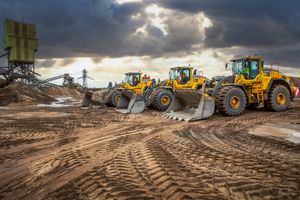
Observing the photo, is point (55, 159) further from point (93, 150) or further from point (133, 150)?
point (133, 150)

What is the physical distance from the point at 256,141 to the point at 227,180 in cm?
356

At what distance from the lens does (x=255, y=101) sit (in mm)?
14320

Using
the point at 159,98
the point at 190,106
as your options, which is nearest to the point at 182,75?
the point at 159,98

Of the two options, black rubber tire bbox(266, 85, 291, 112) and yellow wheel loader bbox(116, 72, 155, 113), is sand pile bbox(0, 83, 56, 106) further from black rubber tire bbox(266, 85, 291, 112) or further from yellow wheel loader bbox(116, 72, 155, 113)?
black rubber tire bbox(266, 85, 291, 112)

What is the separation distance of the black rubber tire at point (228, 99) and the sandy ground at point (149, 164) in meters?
3.18

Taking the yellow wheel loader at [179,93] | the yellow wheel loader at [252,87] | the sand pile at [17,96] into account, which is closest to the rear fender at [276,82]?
the yellow wheel loader at [252,87]

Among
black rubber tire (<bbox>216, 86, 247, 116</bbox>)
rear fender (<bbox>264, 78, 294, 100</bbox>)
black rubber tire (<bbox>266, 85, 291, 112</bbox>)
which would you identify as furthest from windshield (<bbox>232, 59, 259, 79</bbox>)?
black rubber tire (<bbox>216, 86, 247, 116</bbox>)

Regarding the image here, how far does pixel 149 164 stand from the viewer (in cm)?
562

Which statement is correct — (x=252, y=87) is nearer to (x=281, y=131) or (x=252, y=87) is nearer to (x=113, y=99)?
(x=281, y=131)

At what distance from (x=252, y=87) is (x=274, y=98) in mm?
1150

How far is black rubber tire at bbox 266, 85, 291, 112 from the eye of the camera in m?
14.4

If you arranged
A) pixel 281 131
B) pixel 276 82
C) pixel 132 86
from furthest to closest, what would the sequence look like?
pixel 132 86 → pixel 276 82 → pixel 281 131

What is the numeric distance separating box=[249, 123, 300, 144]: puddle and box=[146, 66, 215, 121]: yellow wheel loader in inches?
140

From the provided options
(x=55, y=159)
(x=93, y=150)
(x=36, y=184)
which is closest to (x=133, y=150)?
(x=93, y=150)
